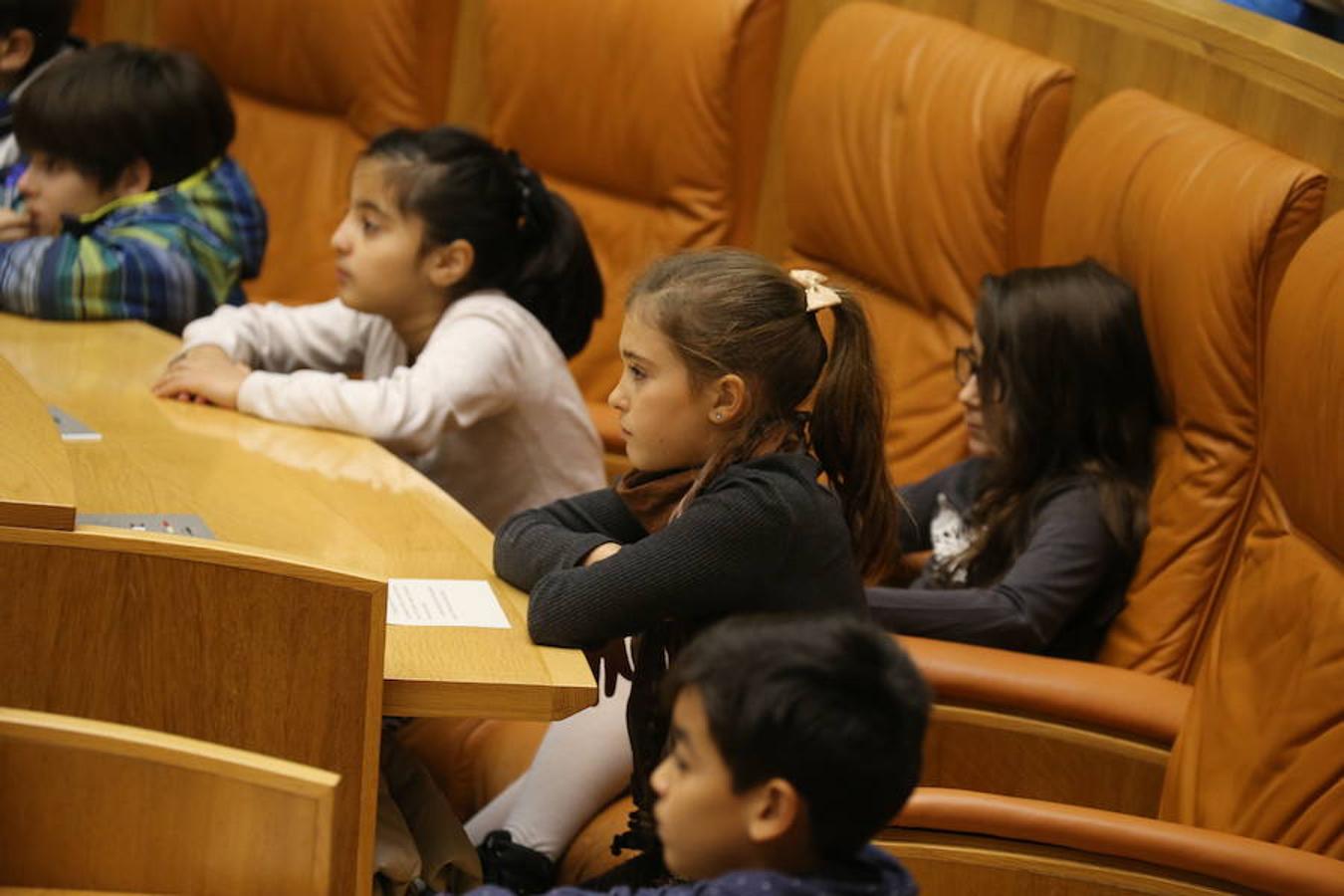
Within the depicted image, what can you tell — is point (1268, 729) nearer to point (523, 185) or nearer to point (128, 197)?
point (523, 185)

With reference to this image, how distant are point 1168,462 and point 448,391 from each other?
94 cm

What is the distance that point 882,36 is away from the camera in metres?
3.23

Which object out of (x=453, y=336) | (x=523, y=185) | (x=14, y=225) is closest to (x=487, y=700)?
(x=453, y=336)

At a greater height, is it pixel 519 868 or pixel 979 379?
pixel 979 379

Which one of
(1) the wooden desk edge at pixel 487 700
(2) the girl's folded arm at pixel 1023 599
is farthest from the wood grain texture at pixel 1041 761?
(1) the wooden desk edge at pixel 487 700

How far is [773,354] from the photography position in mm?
1908

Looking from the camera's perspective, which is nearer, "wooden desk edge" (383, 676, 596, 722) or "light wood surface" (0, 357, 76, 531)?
"light wood surface" (0, 357, 76, 531)

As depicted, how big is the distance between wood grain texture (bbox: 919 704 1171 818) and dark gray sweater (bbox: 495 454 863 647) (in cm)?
42

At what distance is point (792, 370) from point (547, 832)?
618 millimetres

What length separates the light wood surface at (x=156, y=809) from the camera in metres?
1.46

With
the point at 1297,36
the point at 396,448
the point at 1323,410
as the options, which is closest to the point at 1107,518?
the point at 1323,410

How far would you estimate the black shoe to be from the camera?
212 centimetres

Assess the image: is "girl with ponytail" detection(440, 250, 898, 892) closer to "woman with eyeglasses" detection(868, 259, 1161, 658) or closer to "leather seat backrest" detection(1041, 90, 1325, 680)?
"woman with eyeglasses" detection(868, 259, 1161, 658)

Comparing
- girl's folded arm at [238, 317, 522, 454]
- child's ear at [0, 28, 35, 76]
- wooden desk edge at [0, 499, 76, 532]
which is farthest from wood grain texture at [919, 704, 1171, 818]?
child's ear at [0, 28, 35, 76]
